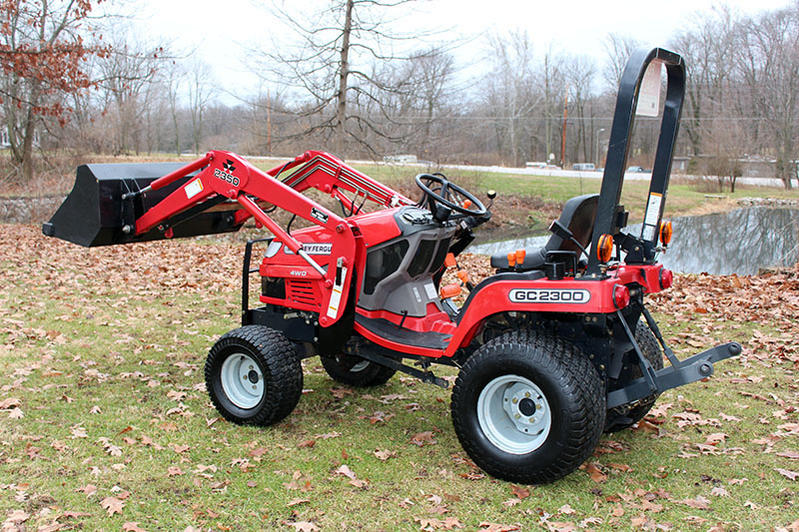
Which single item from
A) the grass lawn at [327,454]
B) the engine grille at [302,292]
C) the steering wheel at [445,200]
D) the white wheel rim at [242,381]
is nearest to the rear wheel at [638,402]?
the grass lawn at [327,454]

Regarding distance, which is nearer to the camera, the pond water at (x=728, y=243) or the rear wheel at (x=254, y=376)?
the rear wheel at (x=254, y=376)

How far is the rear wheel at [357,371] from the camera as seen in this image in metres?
5.82

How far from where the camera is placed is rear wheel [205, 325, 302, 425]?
477cm

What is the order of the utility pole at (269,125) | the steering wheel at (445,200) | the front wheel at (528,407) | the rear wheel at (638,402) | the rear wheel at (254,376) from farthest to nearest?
1. the utility pole at (269,125)
2. the rear wheel at (254,376)
3. the steering wheel at (445,200)
4. the rear wheel at (638,402)
5. the front wheel at (528,407)

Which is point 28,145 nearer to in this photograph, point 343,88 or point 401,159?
point 343,88

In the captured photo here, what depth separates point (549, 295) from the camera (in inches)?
156

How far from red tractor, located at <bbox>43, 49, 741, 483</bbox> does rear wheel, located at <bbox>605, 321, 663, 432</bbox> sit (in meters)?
0.01

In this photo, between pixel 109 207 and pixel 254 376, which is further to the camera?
pixel 109 207

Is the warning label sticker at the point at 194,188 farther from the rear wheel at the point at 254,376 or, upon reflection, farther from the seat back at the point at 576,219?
the seat back at the point at 576,219

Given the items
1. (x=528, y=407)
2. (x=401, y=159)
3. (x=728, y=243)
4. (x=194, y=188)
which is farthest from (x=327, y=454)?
(x=728, y=243)

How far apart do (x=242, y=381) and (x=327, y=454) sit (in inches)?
39.6

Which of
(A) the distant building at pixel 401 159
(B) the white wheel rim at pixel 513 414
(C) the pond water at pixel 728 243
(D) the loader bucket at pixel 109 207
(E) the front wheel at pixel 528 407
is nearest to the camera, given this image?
(E) the front wheel at pixel 528 407

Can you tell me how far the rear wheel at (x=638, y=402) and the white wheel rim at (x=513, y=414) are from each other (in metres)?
0.56

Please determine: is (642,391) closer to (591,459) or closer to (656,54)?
(591,459)
